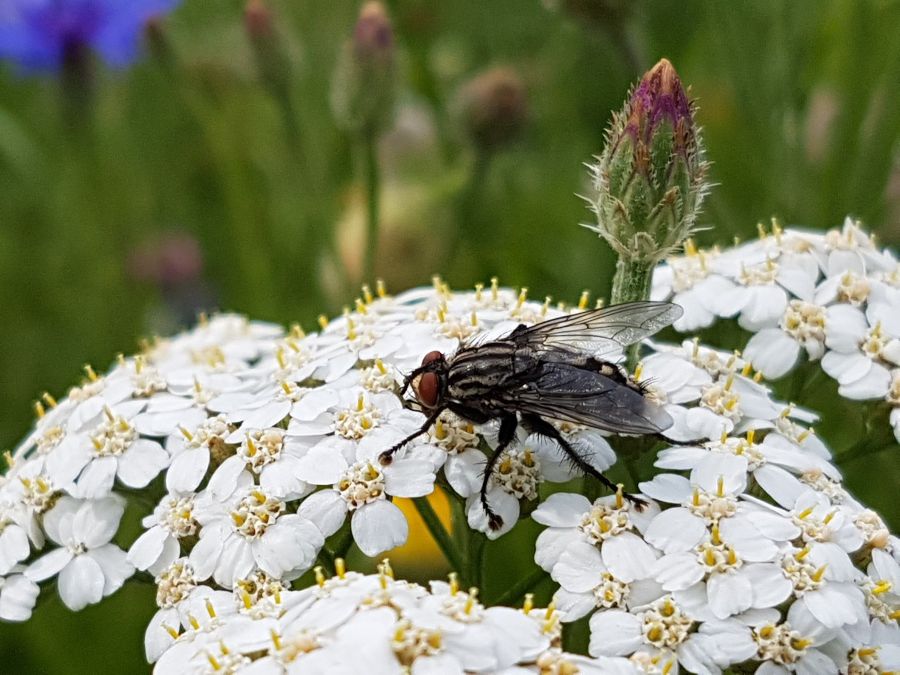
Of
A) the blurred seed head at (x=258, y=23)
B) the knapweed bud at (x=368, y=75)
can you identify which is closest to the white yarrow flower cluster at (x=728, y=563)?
the knapweed bud at (x=368, y=75)

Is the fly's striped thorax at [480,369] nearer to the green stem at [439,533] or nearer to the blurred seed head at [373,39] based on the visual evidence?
the green stem at [439,533]

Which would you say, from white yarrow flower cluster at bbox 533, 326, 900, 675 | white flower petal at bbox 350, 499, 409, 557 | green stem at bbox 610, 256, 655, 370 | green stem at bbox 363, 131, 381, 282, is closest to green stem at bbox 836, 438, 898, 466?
white yarrow flower cluster at bbox 533, 326, 900, 675

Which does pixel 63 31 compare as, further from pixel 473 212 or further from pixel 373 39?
pixel 473 212

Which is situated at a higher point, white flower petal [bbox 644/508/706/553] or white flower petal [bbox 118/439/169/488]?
white flower petal [bbox 118/439/169/488]

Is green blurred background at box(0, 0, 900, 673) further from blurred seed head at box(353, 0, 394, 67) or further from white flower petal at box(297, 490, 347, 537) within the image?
white flower petal at box(297, 490, 347, 537)

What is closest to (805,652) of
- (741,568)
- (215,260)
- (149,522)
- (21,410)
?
(741,568)

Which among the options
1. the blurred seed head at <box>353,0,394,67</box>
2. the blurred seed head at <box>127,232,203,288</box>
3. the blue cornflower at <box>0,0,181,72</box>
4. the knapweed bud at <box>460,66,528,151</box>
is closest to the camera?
the blurred seed head at <box>353,0,394,67</box>
